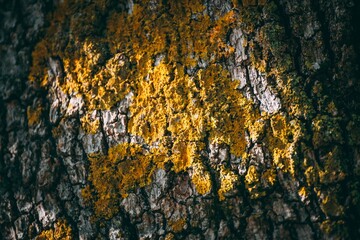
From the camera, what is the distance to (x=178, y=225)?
1.42 metres

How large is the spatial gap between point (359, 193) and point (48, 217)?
1.40m

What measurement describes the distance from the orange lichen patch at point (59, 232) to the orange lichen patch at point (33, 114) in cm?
55

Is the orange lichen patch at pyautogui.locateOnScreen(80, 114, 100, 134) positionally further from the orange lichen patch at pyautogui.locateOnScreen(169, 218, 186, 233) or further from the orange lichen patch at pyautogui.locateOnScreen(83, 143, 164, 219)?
the orange lichen patch at pyautogui.locateOnScreen(169, 218, 186, 233)

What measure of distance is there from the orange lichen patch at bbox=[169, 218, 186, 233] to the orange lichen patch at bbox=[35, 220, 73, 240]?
498 millimetres

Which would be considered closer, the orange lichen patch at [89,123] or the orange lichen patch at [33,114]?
the orange lichen patch at [89,123]

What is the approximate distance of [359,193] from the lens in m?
1.27

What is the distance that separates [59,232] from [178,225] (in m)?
0.58

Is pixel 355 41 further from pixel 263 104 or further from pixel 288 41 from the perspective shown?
pixel 263 104

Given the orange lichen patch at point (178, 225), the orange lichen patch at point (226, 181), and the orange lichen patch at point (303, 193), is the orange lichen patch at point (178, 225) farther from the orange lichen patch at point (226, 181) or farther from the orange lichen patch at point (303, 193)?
the orange lichen patch at point (303, 193)

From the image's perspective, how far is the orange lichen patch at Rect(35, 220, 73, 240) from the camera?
4.98ft

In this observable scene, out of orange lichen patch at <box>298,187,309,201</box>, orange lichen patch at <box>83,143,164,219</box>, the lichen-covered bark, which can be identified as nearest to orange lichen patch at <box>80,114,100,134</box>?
the lichen-covered bark

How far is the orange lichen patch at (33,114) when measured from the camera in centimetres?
171

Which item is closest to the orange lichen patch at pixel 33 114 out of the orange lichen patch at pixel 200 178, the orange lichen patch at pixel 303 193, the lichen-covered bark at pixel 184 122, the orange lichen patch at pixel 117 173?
the lichen-covered bark at pixel 184 122

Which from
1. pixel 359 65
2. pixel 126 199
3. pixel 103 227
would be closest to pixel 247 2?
pixel 359 65
